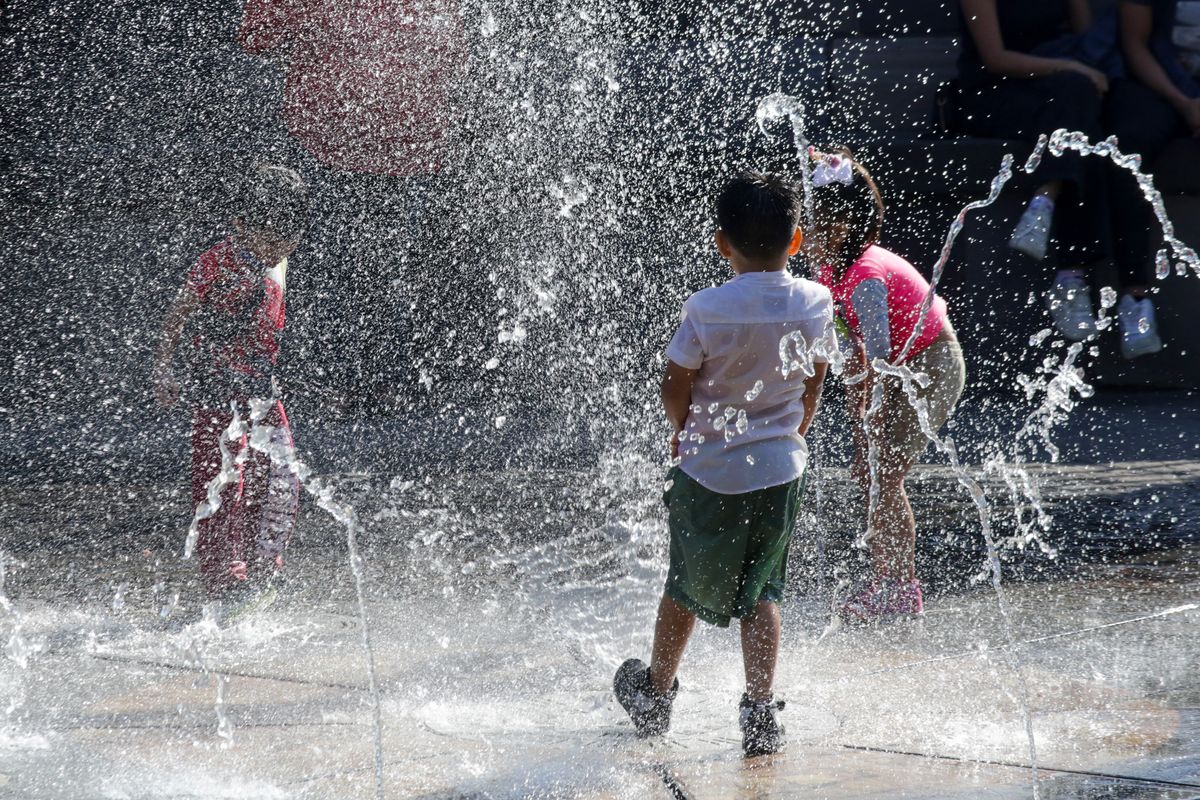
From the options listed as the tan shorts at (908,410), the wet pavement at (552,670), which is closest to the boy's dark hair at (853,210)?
the tan shorts at (908,410)

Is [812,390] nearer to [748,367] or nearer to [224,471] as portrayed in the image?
[748,367]

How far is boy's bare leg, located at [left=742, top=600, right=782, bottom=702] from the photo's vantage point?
283cm

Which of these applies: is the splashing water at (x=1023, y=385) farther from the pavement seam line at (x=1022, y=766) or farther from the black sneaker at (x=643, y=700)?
the black sneaker at (x=643, y=700)

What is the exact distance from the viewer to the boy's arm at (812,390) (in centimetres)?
293

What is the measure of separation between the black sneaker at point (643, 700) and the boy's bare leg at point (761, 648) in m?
0.18

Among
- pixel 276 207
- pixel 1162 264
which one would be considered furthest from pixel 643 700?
pixel 1162 264

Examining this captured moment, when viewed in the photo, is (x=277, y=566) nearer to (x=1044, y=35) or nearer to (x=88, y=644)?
(x=88, y=644)

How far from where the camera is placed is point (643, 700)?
289 centimetres

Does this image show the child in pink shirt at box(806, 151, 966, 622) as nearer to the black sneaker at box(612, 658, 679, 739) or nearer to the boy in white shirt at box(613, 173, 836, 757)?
the boy in white shirt at box(613, 173, 836, 757)

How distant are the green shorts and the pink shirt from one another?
0.93 m

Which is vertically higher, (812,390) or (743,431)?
(812,390)

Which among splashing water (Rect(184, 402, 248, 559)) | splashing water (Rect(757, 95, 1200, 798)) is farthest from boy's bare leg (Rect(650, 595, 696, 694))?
splashing water (Rect(184, 402, 248, 559))

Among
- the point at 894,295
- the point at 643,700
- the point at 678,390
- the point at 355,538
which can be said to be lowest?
the point at 643,700

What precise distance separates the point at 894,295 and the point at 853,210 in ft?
0.84
